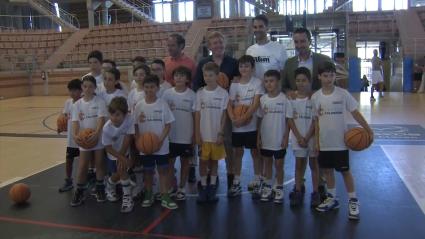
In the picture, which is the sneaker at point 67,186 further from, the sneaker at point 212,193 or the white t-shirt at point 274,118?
the white t-shirt at point 274,118

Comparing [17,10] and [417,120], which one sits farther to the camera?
[17,10]

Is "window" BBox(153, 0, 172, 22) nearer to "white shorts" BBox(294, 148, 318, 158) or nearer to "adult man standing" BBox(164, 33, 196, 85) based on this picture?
"adult man standing" BBox(164, 33, 196, 85)

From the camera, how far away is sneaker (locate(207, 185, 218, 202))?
15.0 ft

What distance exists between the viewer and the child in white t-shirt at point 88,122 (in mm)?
4602

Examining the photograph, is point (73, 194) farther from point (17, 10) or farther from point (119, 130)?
point (17, 10)

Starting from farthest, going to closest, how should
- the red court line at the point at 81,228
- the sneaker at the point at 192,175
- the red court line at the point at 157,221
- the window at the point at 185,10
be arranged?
the window at the point at 185,10 → the sneaker at the point at 192,175 → the red court line at the point at 157,221 → the red court line at the point at 81,228

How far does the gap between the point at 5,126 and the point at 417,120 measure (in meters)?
9.38

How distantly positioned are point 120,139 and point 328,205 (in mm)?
2155

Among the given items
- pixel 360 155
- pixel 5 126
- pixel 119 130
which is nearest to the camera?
pixel 119 130

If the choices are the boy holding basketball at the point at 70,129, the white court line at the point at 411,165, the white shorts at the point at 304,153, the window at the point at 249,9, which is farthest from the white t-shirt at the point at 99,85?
the window at the point at 249,9

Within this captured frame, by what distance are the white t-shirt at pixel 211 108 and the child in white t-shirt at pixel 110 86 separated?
36.3 inches

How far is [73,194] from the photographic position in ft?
16.3

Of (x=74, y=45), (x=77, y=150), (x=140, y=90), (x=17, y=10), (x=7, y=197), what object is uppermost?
(x=17, y=10)

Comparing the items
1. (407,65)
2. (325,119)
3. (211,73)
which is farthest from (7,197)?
(407,65)
